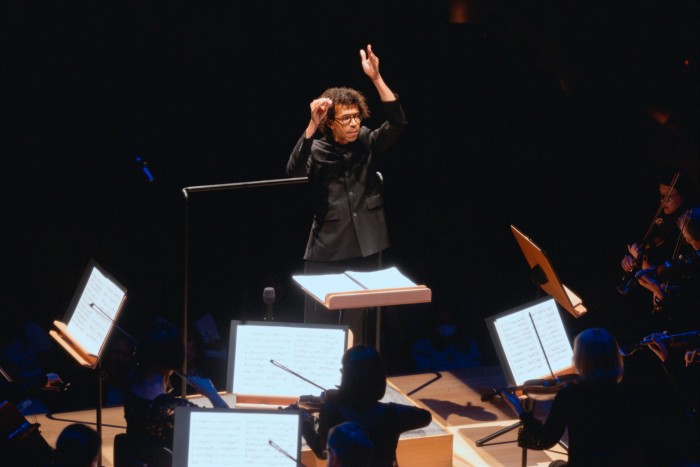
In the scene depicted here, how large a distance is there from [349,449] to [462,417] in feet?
7.87

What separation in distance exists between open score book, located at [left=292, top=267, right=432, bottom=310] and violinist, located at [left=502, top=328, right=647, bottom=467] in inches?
31.7

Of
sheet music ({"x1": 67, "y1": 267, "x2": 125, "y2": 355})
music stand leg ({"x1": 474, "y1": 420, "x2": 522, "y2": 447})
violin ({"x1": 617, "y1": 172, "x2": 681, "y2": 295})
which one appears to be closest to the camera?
sheet music ({"x1": 67, "y1": 267, "x2": 125, "y2": 355})

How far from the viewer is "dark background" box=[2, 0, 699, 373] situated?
17.9 ft

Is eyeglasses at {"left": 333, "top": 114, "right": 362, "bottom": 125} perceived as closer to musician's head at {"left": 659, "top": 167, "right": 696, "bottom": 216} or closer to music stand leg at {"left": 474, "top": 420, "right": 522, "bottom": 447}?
music stand leg at {"left": 474, "top": 420, "right": 522, "bottom": 447}

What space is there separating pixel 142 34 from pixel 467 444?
10.0 feet

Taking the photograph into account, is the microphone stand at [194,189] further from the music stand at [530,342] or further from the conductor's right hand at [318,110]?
the music stand at [530,342]

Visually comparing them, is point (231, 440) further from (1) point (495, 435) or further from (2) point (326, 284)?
(1) point (495, 435)

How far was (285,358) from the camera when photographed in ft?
13.4

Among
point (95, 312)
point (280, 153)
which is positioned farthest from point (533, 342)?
point (280, 153)

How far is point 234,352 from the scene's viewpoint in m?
4.13

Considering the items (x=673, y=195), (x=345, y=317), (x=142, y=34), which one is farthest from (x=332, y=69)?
(x=673, y=195)

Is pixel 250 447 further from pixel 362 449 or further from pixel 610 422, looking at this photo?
pixel 610 422

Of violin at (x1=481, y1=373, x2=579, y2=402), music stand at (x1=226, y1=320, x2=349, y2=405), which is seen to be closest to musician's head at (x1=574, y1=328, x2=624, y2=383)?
violin at (x1=481, y1=373, x2=579, y2=402)

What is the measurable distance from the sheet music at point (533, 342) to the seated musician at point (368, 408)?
1.08 m
